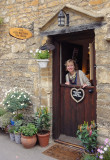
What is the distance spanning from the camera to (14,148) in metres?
4.38

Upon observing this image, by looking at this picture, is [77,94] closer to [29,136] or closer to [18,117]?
[29,136]

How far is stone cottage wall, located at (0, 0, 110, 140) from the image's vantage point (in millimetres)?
3688

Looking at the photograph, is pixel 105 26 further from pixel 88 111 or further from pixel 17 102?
pixel 17 102

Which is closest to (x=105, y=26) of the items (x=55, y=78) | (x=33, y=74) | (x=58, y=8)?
(x=58, y=8)

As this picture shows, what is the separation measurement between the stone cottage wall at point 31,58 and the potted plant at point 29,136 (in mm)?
726

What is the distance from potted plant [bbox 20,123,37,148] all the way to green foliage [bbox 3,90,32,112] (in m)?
0.60

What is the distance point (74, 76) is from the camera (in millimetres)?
4598

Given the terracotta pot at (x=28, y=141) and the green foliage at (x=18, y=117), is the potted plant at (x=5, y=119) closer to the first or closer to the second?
the green foliage at (x=18, y=117)

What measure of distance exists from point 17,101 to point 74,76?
157 cm

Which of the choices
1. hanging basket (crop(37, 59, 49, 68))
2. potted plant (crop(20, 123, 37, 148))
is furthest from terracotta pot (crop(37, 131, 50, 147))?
hanging basket (crop(37, 59, 49, 68))

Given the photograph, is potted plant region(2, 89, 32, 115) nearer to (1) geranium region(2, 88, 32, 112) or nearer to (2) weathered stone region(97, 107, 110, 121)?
(1) geranium region(2, 88, 32, 112)

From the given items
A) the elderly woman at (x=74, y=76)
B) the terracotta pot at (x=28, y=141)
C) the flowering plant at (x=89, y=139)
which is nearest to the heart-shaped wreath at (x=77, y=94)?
the elderly woman at (x=74, y=76)

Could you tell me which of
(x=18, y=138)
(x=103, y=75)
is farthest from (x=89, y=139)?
(x=18, y=138)

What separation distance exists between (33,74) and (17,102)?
84 centimetres
